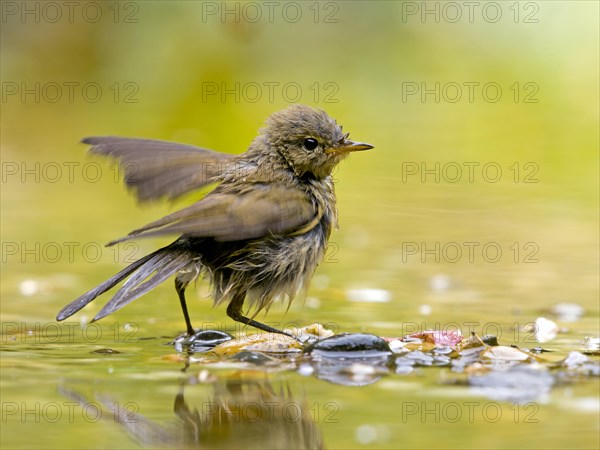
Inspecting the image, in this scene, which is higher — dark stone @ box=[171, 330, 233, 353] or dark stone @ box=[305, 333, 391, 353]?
dark stone @ box=[171, 330, 233, 353]

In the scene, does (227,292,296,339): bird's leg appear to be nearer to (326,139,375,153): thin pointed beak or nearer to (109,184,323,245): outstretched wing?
(109,184,323,245): outstretched wing

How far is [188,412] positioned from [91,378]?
84cm

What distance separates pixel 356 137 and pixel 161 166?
5.79 m

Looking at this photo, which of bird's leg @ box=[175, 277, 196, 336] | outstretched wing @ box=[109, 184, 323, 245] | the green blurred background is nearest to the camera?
outstretched wing @ box=[109, 184, 323, 245]

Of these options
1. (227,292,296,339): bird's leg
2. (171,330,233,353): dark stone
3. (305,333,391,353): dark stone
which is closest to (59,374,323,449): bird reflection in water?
(305,333,391,353): dark stone

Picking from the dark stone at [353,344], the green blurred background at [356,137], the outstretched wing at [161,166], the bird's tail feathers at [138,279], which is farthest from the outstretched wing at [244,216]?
the dark stone at [353,344]

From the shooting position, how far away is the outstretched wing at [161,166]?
7.04 m

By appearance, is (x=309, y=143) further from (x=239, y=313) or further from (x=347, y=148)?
(x=239, y=313)

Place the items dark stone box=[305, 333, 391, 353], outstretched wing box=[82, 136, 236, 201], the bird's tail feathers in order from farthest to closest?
1. outstretched wing box=[82, 136, 236, 201]
2. the bird's tail feathers
3. dark stone box=[305, 333, 391, 353]

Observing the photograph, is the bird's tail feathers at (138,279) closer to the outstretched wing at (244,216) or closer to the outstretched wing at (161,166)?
the outstretched wing at (244,216)

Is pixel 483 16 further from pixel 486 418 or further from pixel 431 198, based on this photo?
pixel 486 418

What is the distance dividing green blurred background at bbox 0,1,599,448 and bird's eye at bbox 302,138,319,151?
1.09 m

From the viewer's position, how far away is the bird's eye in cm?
694

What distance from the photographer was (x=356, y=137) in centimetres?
1270
